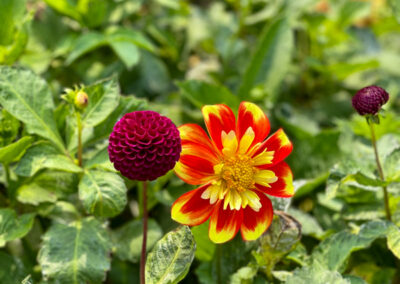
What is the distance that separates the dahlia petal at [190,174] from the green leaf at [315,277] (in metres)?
0.20

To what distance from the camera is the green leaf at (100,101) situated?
0.93 meters

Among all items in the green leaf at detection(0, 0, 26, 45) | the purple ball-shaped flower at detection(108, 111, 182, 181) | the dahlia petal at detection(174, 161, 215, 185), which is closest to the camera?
the purple ball-shaped flower at detection(108, 111, 182, 181)

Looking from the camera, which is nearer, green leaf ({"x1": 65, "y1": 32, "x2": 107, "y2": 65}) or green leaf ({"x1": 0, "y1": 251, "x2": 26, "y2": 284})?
green leaf ({"x1": 0, "y1": 251, "x2": 26, "y2": 284})

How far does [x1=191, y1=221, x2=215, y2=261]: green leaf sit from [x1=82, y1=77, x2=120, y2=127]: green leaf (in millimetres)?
266

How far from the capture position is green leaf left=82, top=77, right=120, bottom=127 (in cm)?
93

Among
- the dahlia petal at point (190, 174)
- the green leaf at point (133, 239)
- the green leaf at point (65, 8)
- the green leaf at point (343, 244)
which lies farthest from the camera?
the green leaf at point (65, 8)

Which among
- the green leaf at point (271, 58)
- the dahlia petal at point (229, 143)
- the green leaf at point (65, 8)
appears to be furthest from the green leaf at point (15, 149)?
the green leaf at point (271, 58)

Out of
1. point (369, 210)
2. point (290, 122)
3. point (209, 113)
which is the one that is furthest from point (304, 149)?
point (209, 113)

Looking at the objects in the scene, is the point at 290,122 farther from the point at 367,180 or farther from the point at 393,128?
the point at 367,180

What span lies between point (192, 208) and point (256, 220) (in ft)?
0.33

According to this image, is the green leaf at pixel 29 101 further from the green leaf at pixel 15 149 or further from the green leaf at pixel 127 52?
the green leaf at pixel 127 52

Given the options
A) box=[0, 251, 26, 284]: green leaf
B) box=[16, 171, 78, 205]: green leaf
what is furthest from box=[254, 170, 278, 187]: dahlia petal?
box=[0, 251, 26, 284]: green leaf

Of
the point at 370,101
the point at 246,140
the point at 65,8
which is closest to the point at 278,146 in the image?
the point at 246,140

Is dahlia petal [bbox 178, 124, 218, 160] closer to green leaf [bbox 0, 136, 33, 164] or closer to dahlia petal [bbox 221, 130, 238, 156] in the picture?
dahlia petal [bbox 221, 130, 238, 156]
